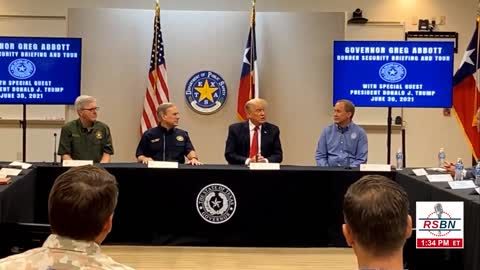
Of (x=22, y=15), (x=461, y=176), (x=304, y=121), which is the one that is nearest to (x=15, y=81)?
(x=22, y=15)

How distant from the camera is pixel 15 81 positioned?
6270 mm

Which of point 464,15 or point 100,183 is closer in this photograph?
point 100,183

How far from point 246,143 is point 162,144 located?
0.75 metres

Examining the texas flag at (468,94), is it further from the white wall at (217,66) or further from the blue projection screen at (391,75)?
the white wall at (217,66)

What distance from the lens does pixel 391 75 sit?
249 inches

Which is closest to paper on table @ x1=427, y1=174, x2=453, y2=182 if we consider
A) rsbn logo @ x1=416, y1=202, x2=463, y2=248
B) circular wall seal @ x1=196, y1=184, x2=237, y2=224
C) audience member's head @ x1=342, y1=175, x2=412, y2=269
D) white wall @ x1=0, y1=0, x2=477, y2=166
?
rsbn logo @ x1=416, y1=202, x2=463, y2=248

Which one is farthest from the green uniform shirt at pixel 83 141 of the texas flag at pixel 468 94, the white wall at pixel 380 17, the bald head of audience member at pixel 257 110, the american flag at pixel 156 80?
the texas flag at pixel 468 94

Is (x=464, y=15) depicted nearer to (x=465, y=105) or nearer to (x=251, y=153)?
(x=465, y=105)

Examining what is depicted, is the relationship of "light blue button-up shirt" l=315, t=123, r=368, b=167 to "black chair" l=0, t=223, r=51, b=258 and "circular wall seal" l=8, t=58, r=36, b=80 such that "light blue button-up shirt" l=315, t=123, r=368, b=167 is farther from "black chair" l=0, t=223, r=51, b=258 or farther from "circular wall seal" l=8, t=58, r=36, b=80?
"black chair" l=0, t=223, r=51, b=258

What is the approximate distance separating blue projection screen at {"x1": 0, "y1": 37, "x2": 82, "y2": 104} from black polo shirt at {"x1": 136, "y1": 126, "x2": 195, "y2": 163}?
1.29 metres

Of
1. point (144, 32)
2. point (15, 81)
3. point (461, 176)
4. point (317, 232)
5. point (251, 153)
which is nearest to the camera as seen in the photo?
point (461, 176)

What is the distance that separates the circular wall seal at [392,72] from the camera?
6332mm

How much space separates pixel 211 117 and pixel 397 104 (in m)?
2.26

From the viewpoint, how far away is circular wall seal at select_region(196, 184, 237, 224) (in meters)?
4.84
